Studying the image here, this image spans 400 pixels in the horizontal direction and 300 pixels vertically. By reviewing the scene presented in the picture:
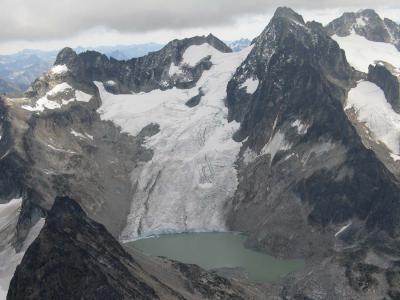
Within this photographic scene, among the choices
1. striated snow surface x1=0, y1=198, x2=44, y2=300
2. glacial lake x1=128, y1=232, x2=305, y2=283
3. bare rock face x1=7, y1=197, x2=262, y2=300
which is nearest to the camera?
bare rock face x1=7, y1=197, x2=262, y2=300

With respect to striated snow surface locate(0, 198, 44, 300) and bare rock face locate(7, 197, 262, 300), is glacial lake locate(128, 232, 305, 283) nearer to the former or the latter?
bare rock face locate(7, 197, 262, 300)

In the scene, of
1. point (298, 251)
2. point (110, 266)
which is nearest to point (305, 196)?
point (298, 251)

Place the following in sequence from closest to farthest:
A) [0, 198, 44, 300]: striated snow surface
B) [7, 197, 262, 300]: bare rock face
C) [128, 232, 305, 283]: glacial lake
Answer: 1. [7, 197, 262, 300]: bare rock face
2. [0, 198, 44, 300]: striated snow surface
3. [128, 232, 305, 283]: glacial lake

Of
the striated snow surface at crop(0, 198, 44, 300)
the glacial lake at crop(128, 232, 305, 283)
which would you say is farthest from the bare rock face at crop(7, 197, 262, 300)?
the glacial lake at crop(128, 232, 305, 283)

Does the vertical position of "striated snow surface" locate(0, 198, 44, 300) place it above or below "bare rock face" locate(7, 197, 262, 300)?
below

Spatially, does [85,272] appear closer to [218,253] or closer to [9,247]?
[9,247]

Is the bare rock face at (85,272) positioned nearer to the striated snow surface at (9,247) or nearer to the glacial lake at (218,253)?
the striated snow surface at (9,247)

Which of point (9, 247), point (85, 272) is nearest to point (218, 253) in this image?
point (9, 247)
